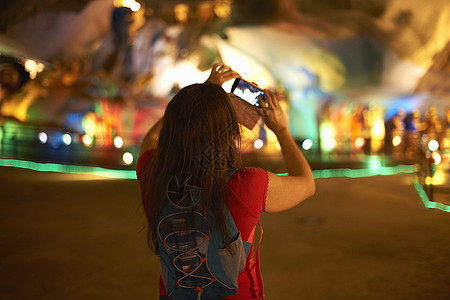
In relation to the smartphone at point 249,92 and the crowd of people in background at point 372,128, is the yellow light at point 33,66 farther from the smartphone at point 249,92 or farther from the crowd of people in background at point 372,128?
the smartphone at point 249,92

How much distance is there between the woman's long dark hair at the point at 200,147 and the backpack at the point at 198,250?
0.03 meters

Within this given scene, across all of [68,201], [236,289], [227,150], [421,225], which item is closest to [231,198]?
[227,150]

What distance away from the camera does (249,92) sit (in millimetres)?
1648

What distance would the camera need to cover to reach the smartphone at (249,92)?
1647mm

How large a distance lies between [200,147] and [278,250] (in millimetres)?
3220

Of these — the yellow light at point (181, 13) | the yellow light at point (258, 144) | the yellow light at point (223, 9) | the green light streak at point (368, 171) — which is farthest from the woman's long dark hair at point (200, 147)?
the yellow light at point (181, 13)

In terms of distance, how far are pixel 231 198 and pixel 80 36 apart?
2035 cm

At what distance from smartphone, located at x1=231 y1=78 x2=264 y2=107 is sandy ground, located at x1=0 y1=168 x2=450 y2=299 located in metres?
0.68

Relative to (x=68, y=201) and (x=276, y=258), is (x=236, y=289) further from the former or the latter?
(x=68, y=201)

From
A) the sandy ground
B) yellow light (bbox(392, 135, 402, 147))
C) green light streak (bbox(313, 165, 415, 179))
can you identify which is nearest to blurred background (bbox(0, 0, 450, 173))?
yellow light (bbox(392, 135, 402, 147))

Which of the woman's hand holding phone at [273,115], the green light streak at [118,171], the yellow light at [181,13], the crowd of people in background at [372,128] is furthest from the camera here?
the yellow light at [181,13]

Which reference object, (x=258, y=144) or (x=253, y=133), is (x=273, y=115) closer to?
(x=253, y=133)

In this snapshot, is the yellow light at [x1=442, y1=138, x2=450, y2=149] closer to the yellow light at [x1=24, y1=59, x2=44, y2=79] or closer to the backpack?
the backpack

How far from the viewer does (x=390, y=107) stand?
1989 centimetres
